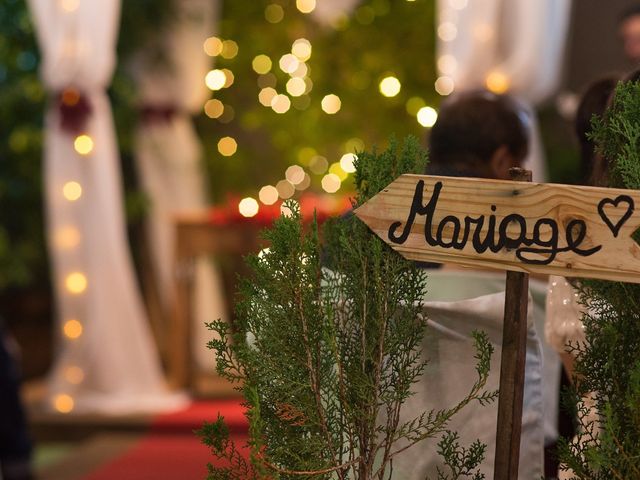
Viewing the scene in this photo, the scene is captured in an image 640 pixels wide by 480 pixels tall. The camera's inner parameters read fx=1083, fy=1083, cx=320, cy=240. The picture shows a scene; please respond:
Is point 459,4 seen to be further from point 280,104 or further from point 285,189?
point 285,189

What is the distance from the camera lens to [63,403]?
4.96 metres

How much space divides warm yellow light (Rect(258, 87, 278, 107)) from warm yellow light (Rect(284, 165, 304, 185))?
0.42 meters

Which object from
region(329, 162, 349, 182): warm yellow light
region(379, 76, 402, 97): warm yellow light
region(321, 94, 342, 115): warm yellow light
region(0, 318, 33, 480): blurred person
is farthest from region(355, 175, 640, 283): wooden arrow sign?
region(321, 94, 342, 115): warm yellow light

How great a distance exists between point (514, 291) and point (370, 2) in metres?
5.40

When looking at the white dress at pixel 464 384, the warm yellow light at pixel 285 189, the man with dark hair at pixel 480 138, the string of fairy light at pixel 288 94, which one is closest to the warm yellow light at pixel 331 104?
the string of fairy light at pixel 288 94

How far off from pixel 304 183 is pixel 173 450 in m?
2.53

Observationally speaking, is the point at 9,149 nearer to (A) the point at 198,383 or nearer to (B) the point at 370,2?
(A) the point at 198,383

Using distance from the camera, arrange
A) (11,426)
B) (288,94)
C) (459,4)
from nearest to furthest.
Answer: (11,426) < (459,4) < (288,94)

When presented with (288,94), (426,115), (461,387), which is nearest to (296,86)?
(288,94)

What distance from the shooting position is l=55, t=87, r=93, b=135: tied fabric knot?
4934 mm

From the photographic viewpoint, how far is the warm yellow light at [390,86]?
6.46 m

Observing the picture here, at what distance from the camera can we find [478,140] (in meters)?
2.34

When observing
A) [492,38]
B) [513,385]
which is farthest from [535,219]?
[492,38]

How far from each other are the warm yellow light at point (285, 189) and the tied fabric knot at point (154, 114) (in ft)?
3.28
